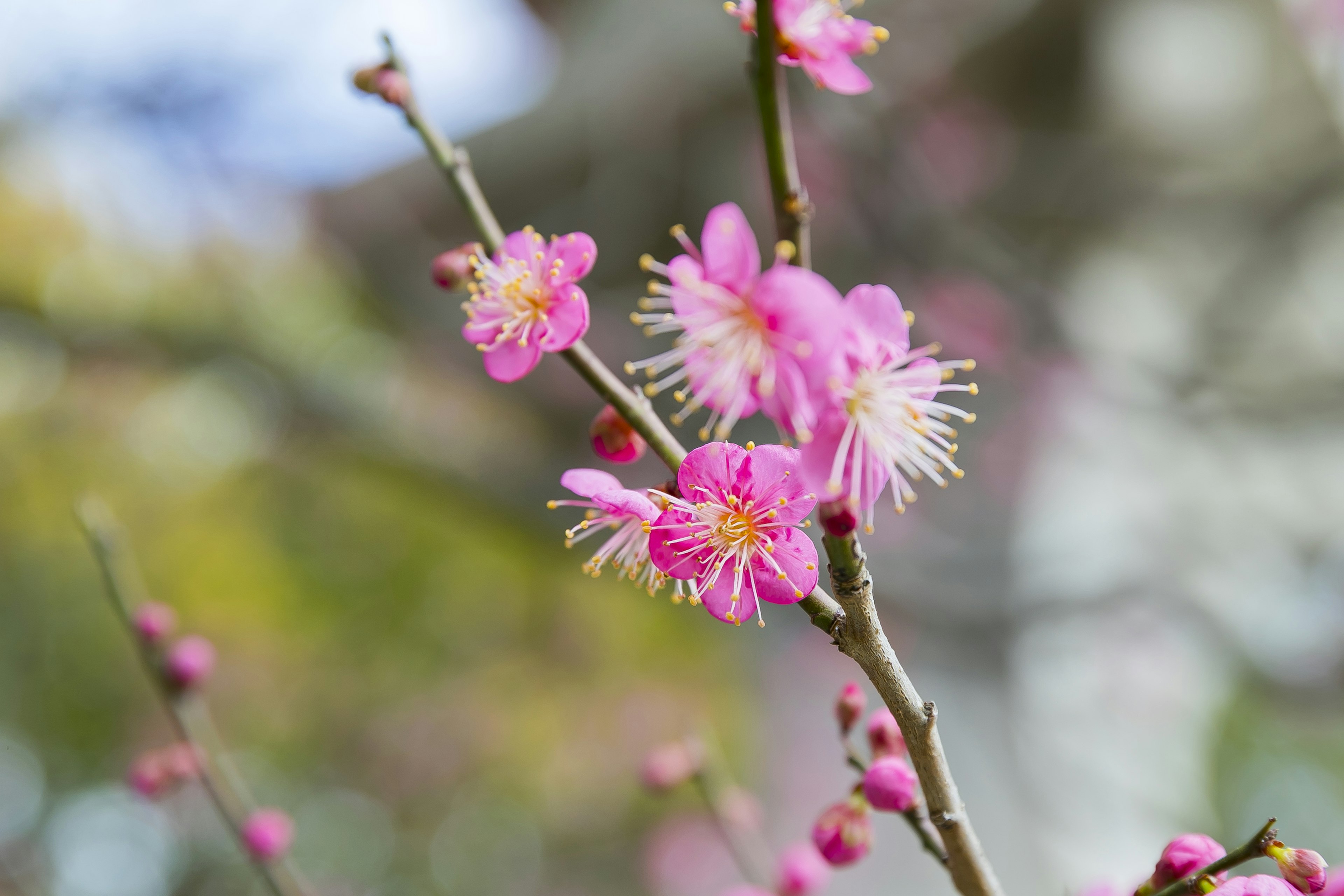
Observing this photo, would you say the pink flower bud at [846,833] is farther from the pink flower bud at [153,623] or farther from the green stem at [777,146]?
the pink flower bud at [153,623]

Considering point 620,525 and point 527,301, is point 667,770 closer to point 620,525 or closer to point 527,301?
point 620,525

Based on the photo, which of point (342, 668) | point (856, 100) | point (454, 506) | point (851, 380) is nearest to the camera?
point (851, 380)

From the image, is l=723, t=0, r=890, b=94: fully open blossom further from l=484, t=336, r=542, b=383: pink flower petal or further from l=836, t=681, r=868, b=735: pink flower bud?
l=836, t=681, r=868, b=735: pink flower bud

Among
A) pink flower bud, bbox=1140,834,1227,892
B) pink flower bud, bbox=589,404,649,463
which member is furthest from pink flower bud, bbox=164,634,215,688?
pink flower bud, bbox=1140,834,1227,892

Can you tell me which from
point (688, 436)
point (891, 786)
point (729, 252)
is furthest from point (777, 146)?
point (688, 436)

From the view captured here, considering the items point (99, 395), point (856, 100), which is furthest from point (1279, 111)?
point (99, 395)

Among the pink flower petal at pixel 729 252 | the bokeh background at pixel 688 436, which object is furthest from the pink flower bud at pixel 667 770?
the bokeh background at pixel 688 436

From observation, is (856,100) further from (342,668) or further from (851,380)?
(342,668)
